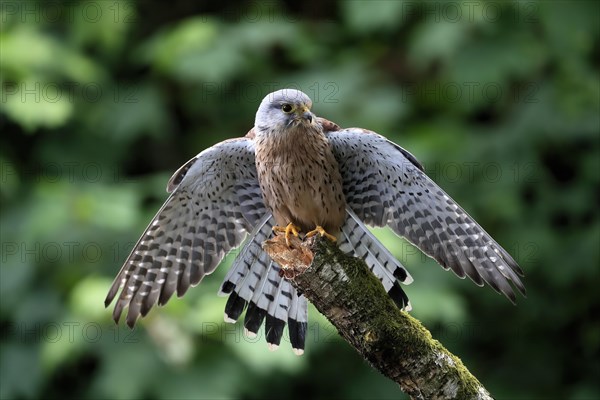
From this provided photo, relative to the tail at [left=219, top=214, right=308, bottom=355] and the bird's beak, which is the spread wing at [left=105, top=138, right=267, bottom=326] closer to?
the tail at [left=219, top=214, right=308, bottom=355]

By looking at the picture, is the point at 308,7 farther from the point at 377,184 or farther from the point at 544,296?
the point at 377,184

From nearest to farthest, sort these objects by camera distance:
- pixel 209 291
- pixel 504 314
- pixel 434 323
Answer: pixel 209 291 → pixel 434 323 → pixel 504 314

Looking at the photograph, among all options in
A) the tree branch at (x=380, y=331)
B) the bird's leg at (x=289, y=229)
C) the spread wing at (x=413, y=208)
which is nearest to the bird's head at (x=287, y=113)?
the spread wing at (x=413, y=208)

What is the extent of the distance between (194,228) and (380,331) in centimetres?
145

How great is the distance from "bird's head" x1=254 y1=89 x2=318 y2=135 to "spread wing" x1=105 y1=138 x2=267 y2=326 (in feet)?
0.73

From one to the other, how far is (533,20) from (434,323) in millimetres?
2410

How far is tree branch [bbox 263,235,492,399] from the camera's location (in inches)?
129

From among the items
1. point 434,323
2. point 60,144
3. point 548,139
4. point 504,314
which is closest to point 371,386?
point 434,323

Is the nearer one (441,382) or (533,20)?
(441,382)

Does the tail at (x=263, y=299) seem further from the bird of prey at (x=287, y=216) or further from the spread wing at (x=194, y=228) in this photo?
the spread wing at (x=194, y=228)

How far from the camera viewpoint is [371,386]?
249 inches

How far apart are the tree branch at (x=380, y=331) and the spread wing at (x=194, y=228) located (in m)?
1.13

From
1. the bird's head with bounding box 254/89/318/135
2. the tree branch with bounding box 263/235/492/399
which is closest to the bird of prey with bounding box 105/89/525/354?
the bird's head with bounding box 254/89/318/135

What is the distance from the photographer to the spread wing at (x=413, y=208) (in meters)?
3.97
